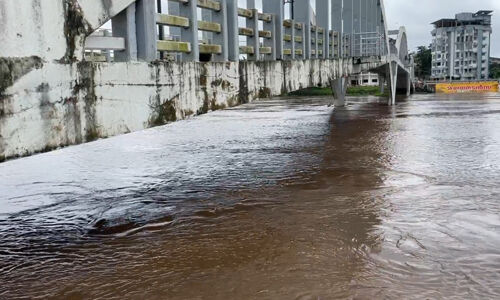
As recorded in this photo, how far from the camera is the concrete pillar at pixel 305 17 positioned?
1277cm

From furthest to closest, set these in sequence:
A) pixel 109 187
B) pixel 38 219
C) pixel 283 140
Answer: pixel 283 140 < pixel 109 187 < pixel 38 219

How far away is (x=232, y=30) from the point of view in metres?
8.27

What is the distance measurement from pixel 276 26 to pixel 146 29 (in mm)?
5355

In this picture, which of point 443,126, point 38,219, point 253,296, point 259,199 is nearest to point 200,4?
point 259,199

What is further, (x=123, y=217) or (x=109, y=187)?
(x=109, y=187)

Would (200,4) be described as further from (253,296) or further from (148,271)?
(253,296)

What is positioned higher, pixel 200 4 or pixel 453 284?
pixel 200 4

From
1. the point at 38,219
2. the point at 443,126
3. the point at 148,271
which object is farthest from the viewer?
the point at 443,126

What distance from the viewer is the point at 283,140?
16766 millimetres

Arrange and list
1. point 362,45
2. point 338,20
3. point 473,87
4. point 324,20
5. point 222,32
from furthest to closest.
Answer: point 473,87, point 362,45, point 338,20, point 324,20, point 222,32

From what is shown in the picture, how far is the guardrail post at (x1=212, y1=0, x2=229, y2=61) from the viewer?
7.93 meters

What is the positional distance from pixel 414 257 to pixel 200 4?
452cm

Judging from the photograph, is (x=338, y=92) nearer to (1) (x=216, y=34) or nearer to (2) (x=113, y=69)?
(1) (x=216, y=34)

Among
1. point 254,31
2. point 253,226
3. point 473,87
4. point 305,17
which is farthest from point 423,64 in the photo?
point 253,226
